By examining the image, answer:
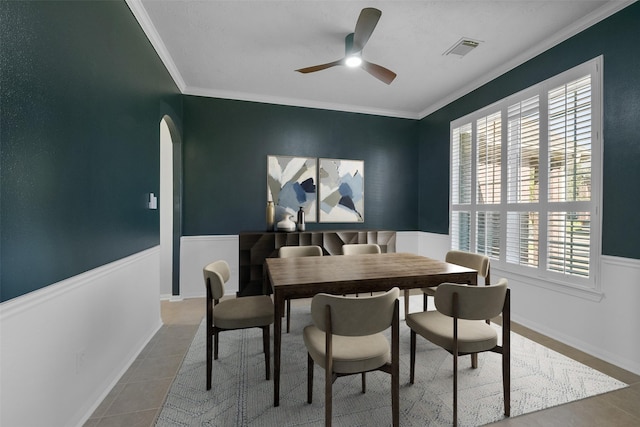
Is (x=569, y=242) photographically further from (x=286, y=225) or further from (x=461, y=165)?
(x=286, y=225)

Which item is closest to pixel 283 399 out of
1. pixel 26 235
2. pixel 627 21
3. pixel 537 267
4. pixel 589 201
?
pixel 26 235

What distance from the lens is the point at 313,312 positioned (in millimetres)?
1437

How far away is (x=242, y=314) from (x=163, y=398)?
708mm

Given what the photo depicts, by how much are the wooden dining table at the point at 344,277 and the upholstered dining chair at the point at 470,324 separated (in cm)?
30

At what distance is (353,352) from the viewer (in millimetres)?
1466

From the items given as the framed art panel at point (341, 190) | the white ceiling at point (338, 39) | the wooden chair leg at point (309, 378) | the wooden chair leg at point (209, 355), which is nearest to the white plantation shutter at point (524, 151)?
the white ceiling at point (338, 39)

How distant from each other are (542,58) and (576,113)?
76 cm

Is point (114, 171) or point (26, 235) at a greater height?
point (114, 171)

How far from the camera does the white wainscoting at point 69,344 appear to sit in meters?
1.15

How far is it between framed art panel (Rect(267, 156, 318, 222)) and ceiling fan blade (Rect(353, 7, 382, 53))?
2.05 metres

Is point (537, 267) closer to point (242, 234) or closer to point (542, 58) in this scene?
point (542, 58)

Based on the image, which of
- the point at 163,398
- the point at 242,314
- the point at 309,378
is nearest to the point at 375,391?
the point at 309,378

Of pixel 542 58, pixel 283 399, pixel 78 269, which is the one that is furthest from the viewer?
pixel 542 58

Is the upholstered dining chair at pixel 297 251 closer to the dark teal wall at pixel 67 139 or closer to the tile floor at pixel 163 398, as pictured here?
the tile floor at pixel 163 398
